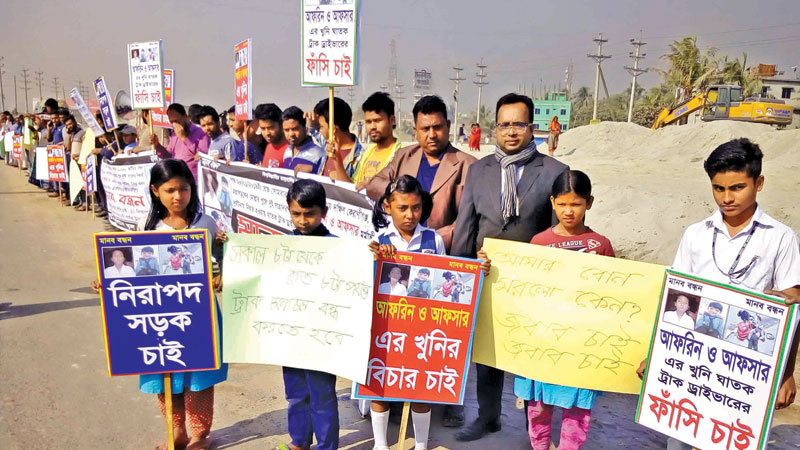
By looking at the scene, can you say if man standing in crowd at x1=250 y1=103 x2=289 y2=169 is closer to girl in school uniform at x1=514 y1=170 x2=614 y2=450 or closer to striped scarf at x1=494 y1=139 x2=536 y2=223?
striped scarf at x1=494 y1=139 x2=536 y2=223

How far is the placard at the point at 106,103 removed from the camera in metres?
8.72

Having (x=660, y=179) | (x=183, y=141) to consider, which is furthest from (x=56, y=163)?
(x=660, y=179)

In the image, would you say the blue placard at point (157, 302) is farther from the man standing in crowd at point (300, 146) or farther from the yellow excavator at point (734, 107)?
the yellow excavator at point (734, 107)

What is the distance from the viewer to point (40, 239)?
30.1 feet

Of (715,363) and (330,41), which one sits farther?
(330,41)

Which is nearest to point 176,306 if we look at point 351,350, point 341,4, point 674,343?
point 351,350

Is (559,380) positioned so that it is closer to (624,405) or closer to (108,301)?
(624,405)

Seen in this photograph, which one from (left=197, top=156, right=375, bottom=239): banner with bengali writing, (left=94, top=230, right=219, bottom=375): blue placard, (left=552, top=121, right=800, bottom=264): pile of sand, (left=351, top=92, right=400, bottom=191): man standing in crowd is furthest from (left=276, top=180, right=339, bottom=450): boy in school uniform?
(left=552, top=121, right=800, bottom=264): pile of sand

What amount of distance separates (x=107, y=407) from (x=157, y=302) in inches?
54.6

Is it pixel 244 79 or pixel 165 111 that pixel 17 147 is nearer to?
pixel 165 111

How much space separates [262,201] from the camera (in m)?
6.42

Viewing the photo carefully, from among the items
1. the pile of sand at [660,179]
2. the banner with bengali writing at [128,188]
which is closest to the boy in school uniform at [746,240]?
the pile of sand at [660,179]

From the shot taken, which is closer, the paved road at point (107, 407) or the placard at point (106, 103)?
the paved road at point (107, 407)

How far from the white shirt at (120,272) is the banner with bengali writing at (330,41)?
8.34ft
